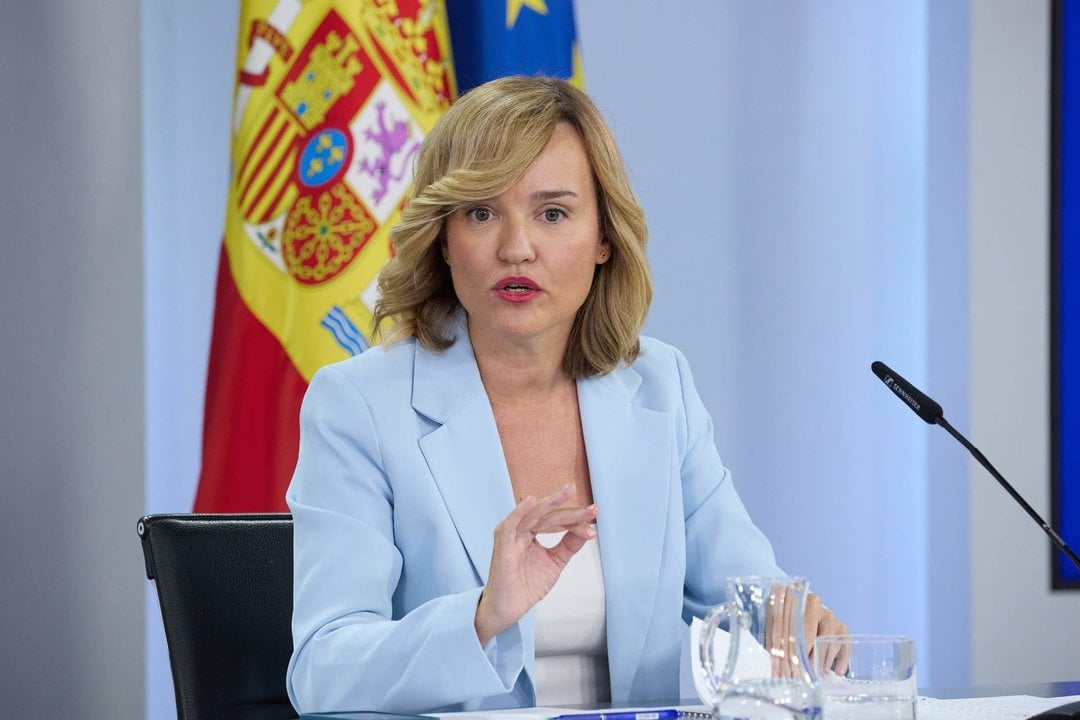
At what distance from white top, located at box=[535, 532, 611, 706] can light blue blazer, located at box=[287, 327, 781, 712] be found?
3 centimetres

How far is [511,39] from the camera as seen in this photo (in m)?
2.91

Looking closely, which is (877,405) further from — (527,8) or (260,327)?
(260,327)

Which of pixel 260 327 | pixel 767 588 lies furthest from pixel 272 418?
pixel 767 588

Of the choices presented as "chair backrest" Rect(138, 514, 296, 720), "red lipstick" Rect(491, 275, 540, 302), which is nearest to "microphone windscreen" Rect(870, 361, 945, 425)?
"red lipstick" Rect(491, 275, 540, 302)

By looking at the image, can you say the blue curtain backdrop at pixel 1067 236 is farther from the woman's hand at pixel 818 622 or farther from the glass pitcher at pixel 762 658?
the glass pitcher at pixel 762 658

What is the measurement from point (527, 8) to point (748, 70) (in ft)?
3.38

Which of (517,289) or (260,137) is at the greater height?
(260,137)

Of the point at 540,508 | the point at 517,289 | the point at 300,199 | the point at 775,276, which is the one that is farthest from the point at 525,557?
the point at 775,276

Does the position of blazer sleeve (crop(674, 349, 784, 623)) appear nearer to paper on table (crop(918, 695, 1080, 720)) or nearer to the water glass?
paper on table (crop(918, 695, 1080, 720))

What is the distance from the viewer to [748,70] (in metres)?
3.72

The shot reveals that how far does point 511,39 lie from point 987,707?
1919mm

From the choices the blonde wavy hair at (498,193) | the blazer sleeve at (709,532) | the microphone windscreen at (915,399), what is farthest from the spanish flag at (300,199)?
the microphone windscreen at (915,399)

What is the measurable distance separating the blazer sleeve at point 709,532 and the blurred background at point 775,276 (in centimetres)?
163

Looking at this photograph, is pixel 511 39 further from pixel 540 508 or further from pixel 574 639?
pixel 540 508
